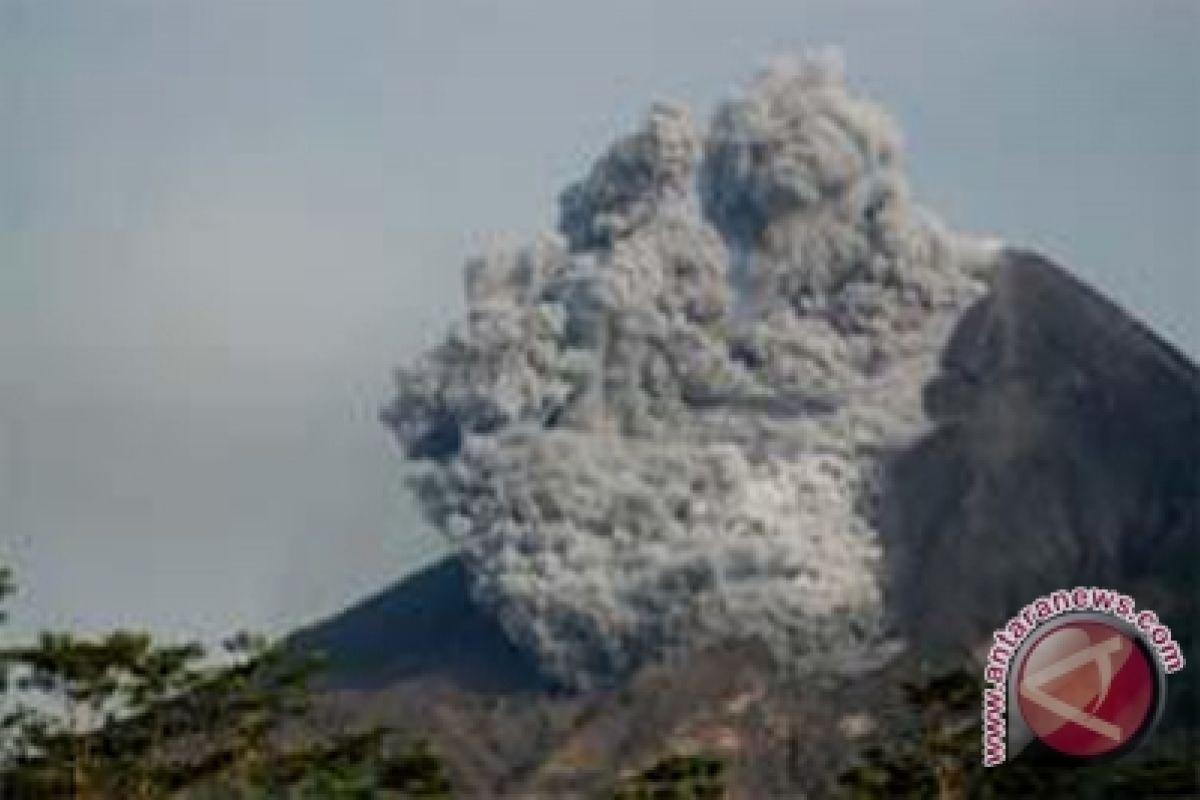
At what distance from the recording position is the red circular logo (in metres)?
29.0

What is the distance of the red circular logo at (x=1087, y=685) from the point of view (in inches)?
1140

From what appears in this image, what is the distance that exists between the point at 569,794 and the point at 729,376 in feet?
120

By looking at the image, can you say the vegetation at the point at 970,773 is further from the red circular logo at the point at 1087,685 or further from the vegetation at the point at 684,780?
the red circular logo at the point at 1087,685

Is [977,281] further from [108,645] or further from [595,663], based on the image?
[108,645]

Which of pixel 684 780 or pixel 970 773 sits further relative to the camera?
pixel 684 780
